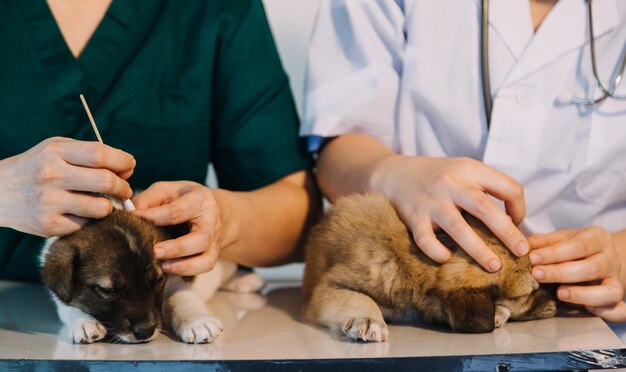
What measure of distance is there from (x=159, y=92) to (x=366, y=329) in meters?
0.74

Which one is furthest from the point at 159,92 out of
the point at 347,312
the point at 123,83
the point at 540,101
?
the point at 540,101

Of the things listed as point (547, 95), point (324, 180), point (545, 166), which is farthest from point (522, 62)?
point (324, 180)

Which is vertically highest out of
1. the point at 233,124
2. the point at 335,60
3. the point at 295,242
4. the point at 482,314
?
the point at 335,60

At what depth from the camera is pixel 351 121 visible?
164 cm

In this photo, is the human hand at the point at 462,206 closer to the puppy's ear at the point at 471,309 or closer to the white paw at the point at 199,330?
the puppy's ear at the point at 471,309

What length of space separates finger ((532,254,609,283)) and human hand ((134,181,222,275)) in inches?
21.8

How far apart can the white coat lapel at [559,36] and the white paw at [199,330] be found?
0.74 meters

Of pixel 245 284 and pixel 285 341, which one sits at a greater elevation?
pixel 285 341

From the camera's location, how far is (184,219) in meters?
1.31

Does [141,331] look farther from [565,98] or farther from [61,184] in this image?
[565,98]

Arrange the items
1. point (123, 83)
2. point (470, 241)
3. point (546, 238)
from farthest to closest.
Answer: point (123, 83)
point (546, 238)
point (470, 241)

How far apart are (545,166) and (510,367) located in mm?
577

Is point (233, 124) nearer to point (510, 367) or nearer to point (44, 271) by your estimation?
point (44, 271)

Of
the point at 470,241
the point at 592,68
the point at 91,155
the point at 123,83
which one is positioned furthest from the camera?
the point at 123,83
